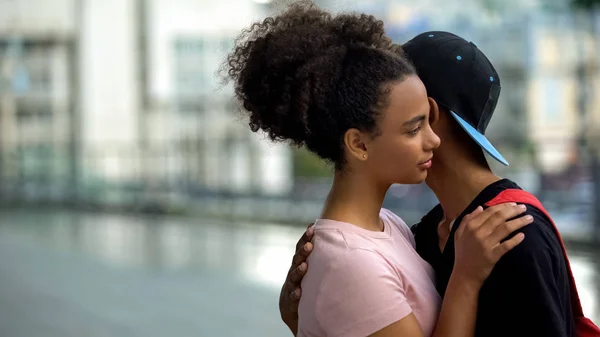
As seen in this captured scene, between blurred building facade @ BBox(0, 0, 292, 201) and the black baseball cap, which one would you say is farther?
blurred building facade @ BBox(0, 0, 292, 201)

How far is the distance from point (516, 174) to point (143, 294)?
399 cm

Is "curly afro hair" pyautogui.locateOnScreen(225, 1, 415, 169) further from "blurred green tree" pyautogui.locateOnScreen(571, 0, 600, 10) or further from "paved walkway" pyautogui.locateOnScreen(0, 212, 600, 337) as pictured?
"blurred green tree" pyautogui.locateOnScreen(571, 0, 600, 10)

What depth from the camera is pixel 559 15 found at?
39.2ft

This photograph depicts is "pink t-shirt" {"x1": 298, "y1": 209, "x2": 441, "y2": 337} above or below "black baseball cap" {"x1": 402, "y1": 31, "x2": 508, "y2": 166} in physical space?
below

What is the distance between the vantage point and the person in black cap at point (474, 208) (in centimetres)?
141

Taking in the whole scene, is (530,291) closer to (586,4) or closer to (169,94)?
(586,4)

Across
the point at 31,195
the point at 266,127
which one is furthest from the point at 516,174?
the point at 31,195

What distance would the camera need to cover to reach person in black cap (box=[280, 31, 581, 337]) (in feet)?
4.63

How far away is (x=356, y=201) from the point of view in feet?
5.15

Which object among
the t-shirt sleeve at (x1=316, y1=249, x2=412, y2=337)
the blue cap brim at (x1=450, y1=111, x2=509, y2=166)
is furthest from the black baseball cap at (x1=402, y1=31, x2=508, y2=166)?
the t-shirt sleeve at (x1=316, y1=249, x2=412, y2=337)

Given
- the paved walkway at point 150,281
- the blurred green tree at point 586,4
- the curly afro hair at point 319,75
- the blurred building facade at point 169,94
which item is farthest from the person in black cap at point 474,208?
the blurred green tree at point 586,4

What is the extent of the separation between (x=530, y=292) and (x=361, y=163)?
13.8 inches

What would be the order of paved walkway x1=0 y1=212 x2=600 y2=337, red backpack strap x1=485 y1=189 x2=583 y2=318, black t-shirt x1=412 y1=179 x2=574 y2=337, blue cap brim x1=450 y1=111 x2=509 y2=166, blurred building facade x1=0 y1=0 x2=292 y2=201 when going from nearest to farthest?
black t-shirt x1=412 y1=179 x2=574 y2=337
red backpack strap x1=485 y1=189 x2=583 y2=318
blue cap brim x1=450 y1=111 x2=509 y2=166
paved walkway x1=0 y1=212 x2=600 y2=337
blurred building facade x1=0 y1=0 x2=292 y2=201

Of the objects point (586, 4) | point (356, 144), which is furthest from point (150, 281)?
point (356, 144)
